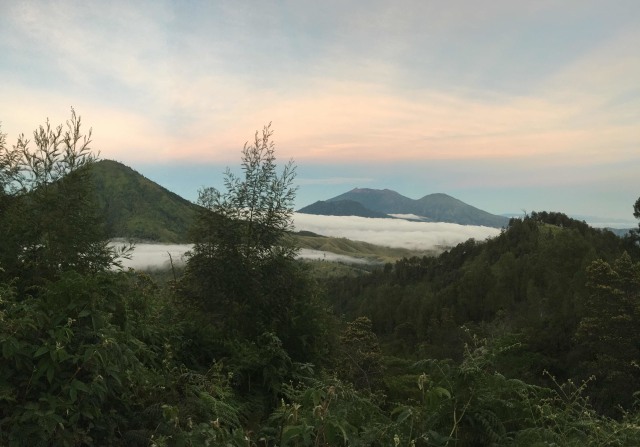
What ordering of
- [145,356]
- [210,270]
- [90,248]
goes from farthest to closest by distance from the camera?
[210,270] → [90,248] → [145,356]

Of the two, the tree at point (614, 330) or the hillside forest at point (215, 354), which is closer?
the hillside forest at point (215, 354)

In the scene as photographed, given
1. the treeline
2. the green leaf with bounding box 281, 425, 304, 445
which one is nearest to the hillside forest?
the green leaf with bounding box 281, 425, 304, 445

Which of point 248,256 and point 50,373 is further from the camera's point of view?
point 248,256

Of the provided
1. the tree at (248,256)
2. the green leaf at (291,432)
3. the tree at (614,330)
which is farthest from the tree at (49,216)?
the tree at (614,330)

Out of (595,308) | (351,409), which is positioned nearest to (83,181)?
(351,409)

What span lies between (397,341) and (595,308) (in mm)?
60239

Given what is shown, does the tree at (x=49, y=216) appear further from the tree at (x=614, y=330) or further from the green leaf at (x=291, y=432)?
the tree at (x=614, y=330)

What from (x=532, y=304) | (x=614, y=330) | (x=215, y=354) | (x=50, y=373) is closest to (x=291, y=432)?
(x=50, y=373)

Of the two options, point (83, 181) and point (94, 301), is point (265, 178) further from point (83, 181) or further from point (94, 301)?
point (94, 301)

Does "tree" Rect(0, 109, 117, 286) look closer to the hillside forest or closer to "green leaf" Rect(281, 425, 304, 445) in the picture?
the hillside forest

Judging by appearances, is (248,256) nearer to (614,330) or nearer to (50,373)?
(50,373)

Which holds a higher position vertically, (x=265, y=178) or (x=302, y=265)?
(x=265, y=178)

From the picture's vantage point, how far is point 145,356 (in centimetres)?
721

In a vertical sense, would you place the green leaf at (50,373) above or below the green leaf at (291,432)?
above
